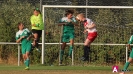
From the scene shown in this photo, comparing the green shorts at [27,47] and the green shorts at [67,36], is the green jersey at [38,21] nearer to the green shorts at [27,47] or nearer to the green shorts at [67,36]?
the green shorts at [67,36]

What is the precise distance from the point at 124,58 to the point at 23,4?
6.44m

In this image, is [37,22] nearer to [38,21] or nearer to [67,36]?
[38,21]

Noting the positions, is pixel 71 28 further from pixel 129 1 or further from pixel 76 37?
pixel 129 1

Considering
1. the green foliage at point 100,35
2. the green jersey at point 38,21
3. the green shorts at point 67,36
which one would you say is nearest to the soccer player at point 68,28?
the green shorts at point 67,36

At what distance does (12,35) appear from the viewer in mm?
26812

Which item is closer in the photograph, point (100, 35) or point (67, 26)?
point (67, 26)

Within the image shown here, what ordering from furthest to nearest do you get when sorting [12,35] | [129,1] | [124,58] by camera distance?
[129,1] → [12,35] → [124,58]

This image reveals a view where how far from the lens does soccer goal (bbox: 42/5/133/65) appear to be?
25219mm

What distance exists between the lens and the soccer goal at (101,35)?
2522 cm

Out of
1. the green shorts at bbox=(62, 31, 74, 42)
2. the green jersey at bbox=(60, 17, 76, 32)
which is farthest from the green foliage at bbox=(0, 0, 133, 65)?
the green jersey at bbox=(60, 17, 76, 32)

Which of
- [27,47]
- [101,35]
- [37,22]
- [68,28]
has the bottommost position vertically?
[27,47]

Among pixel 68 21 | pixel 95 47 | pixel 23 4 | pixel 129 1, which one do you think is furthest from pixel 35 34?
pixel 129 1

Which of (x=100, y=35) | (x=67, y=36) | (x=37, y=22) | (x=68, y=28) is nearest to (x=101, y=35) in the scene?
(x=100, y=35)

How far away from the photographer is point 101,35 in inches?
1007
